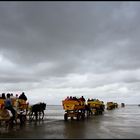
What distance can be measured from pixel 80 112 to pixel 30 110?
20.0 ft

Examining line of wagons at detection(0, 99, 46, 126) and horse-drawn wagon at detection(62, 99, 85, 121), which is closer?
line of wagons at detection(0, 99, 46, 126)

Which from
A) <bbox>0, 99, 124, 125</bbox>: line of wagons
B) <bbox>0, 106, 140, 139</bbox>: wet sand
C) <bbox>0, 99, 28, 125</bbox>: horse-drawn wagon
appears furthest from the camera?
<bbox>0, 99, 124, 125</bbox>: line of wagons

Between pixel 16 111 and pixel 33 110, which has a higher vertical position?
pixel 33 110

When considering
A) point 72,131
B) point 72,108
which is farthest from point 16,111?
point 72,108

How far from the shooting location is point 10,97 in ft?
72.9

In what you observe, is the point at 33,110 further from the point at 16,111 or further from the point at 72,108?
the point at 16,111

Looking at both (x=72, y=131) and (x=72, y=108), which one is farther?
(x=72, y=108)

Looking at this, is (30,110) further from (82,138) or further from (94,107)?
(94,107)

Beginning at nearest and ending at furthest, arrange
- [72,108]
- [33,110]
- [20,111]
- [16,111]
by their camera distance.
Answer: [16,111] → [20,111] → [33,110] → [72,108]

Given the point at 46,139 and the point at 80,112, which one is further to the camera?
the point at 80,112

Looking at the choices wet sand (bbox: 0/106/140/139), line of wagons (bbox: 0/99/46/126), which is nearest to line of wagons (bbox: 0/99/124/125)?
line of wagons (bbox: 0/99/46/126)

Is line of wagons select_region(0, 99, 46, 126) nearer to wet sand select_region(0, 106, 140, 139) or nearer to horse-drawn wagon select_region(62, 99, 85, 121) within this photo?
wet sand select_region(0, 106, 140, 139)

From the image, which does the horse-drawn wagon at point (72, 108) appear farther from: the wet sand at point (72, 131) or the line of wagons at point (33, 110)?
the wet sand at point (72, 131)

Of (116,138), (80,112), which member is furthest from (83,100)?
(116,138)
